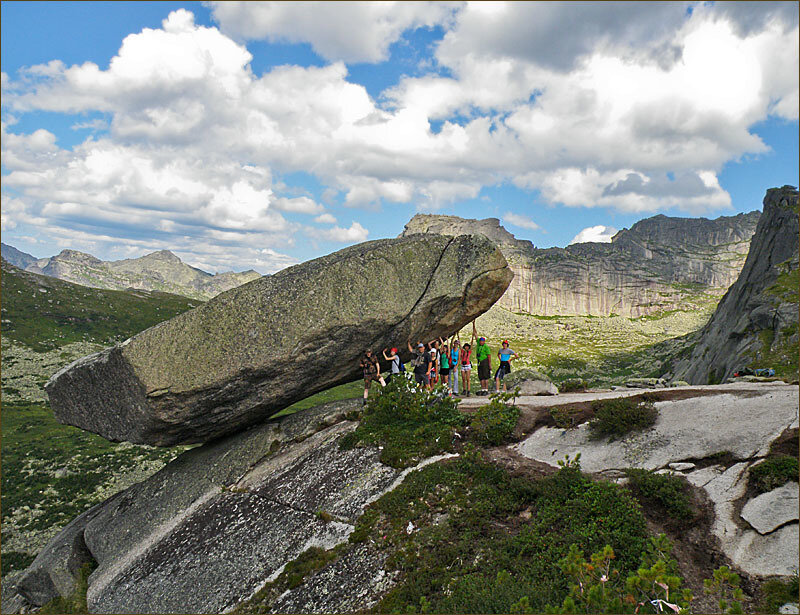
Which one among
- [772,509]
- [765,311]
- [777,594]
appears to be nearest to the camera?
[777,594]

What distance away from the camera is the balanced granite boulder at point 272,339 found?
862 inches

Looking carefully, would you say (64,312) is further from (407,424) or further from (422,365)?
(407,424)

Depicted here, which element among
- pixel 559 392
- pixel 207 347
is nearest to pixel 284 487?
pixel 207 347

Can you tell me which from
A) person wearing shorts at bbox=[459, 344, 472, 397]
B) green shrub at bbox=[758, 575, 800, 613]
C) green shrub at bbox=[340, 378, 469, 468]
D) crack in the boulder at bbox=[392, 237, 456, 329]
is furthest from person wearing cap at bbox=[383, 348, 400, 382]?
green shrub at bbox=[758, 575, 800, 613]

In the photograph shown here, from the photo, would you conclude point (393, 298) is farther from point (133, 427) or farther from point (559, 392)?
point (133, 427)

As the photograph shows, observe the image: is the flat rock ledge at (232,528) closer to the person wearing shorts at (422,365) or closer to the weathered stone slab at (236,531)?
the weathered stone slab at (236,531)

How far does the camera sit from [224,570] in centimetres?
1631

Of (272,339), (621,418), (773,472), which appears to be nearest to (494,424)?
(621,418)

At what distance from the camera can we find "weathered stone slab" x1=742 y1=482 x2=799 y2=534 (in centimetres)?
1110

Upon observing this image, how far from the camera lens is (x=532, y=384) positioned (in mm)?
27188

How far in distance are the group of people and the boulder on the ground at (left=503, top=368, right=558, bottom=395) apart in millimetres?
1088

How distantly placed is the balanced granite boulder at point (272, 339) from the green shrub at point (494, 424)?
22.4ft

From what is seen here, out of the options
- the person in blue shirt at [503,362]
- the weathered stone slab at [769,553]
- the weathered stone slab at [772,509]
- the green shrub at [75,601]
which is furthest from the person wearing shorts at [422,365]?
the green shrub at [75,601]

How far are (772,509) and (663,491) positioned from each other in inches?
94.3
